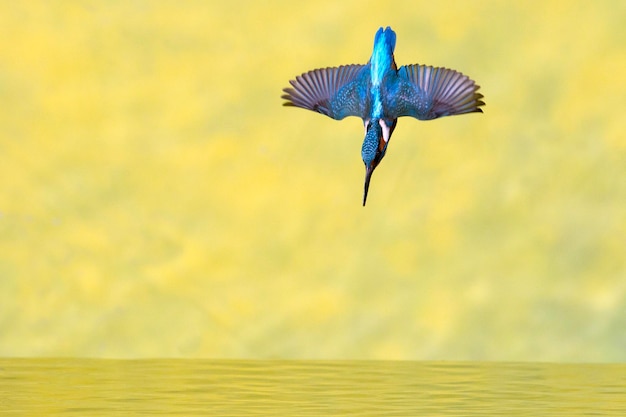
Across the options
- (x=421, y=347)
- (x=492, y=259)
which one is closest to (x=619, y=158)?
(x=492, y=259)

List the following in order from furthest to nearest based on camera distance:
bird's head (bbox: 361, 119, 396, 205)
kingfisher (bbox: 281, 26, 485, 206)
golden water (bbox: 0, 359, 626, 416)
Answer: golden water (bbox: 0, 359, 626, 416), kingfisher (bbox: 281, 26, 485, 206), bird's head (bbox: 361, 119, 396, 205)

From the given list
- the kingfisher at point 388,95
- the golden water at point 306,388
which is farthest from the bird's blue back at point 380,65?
the golden water at point 306,388

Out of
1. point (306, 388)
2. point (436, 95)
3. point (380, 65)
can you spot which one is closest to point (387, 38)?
point (380, 65)

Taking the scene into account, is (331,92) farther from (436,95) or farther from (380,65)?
(436,95)

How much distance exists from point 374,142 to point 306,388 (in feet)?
4.61

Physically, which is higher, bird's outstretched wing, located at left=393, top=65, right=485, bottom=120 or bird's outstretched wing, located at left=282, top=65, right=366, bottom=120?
bird's outstretched wing, located at left=282, top=65, right=366, bottom=120

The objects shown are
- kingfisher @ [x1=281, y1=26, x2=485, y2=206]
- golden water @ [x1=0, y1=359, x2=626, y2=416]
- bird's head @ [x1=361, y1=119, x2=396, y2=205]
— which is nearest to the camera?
bird's head @ [x1=361, y1=119, x2=396, y2=205]

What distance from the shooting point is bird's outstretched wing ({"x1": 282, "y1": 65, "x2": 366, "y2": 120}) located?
377cm

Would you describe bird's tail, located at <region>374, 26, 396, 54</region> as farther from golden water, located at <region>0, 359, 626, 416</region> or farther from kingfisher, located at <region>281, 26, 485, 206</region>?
golden water, located at <region>0, 359, 626, 416</region>

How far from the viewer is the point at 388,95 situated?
3.66m

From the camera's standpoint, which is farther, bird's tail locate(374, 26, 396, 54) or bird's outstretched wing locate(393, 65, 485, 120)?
bird's tail locate(374, 26, 396, 54)

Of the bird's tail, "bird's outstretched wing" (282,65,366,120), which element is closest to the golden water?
"bird's outstretched wing" (282,65,366,120)

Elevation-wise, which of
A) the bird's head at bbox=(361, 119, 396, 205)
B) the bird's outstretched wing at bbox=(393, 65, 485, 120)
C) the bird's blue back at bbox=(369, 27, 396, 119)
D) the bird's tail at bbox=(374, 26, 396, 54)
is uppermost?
the bird's tail at bbox=(374, 26, 396, 54)

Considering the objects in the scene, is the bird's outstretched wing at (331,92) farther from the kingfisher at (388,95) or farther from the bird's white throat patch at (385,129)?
the bird's white throat patch at (385,129)
